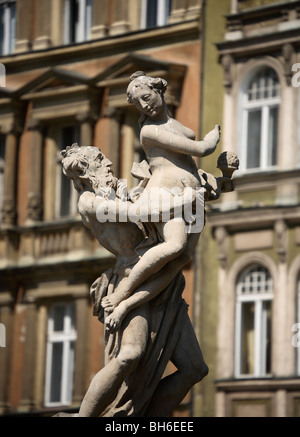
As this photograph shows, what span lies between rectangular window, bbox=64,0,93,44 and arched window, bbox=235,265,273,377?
21.8ft

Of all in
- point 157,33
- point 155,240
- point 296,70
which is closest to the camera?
point 155,240

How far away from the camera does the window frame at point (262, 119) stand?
29.2 metres

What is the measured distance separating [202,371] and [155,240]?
3.31ft

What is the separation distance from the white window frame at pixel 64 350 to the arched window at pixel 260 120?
16.3 feet

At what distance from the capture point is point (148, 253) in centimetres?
1204

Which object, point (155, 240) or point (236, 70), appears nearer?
point (155, 240)

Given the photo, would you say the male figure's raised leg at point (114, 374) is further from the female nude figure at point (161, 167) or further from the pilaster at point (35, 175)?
the pilaster at point (35, 175)

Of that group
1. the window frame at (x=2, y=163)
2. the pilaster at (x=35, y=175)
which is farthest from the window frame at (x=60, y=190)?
the window frame at (x=2, y=163)

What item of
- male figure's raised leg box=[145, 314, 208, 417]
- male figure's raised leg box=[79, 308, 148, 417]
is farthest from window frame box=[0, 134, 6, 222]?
male figure's raised leg box=[79, 308, 148, 417]

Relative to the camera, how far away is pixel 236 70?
29547 millimetres

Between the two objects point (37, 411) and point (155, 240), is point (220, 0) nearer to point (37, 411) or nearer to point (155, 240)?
point (37, 411)

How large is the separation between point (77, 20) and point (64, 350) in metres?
6.48

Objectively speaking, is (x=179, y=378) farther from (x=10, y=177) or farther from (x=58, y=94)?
(x=10, y=177)

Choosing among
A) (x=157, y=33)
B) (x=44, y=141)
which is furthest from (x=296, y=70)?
(x=44, y=141)
